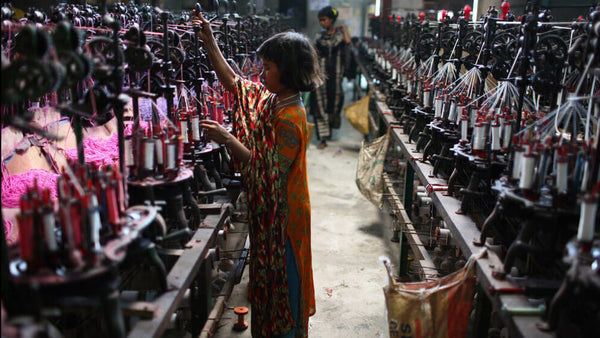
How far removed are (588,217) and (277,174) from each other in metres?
1.17

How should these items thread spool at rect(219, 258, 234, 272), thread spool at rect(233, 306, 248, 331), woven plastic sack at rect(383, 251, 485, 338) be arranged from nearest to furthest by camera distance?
woven plastic sack at rect(383, 251, 485, 338) < thread spool at rect(233, 306, 248, 331) < thread spool at rect(219, 258, 234, 272)

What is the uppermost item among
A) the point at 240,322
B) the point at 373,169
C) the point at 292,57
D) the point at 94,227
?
the point at 292,57

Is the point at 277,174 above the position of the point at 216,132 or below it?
below

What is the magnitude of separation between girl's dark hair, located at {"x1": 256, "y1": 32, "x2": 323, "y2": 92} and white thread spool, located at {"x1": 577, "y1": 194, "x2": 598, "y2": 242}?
1.14 meters

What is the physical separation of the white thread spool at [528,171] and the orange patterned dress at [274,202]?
0.89 metres

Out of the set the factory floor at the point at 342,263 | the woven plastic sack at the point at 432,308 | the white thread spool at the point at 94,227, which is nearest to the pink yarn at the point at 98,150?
the factory floor at the point at 342,263

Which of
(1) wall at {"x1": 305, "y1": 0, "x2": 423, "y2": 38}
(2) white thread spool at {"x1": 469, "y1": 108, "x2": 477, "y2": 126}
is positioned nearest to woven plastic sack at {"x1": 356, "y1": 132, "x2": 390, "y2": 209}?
(2) white thread spool at {"x1": 469, "y1": 108, "x2": 477, "y2": 126}

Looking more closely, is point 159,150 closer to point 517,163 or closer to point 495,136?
point 517,163

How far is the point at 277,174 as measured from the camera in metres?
2.17

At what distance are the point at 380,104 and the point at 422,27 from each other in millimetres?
1161

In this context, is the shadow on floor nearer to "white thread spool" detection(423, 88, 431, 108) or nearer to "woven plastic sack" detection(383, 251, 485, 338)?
"white thread spool" detection(423, 88, 431, 108)

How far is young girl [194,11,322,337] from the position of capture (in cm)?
212

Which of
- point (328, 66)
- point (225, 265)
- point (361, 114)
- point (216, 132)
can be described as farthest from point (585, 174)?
point (328, 66)

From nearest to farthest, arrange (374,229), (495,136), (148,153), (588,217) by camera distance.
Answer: (588,217)
(148,153)
(495,136)
(374,229)
